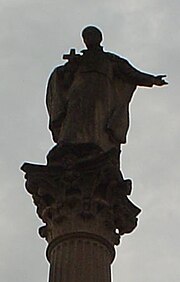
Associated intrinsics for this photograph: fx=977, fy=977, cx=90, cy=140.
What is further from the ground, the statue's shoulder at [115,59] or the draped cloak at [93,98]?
the statue's shoulder at [115,59]

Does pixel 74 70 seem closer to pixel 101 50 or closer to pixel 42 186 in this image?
pixel 101 50

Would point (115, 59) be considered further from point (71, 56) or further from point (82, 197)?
point (82, 197)

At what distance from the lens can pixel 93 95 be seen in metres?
20.5

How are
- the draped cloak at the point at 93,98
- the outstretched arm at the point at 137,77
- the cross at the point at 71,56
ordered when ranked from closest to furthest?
the draped cloak at the point at 93,98 → the cross at the point at 71,56 → the outstretched arm at the point at 137,77

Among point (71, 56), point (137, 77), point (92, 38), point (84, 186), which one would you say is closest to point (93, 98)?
point (71, 56)

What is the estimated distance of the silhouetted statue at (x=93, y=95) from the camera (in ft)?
65.1

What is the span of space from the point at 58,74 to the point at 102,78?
1.06 m

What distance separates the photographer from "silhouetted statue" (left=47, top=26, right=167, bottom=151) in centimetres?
1983

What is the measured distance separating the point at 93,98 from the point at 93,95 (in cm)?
9

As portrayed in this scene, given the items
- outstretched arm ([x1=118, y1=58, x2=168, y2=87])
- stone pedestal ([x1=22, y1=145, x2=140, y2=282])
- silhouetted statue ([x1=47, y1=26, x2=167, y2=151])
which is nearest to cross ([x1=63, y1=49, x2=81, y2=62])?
silhouetted statue ([x1=47, y1=26, x2=167, y2=151])

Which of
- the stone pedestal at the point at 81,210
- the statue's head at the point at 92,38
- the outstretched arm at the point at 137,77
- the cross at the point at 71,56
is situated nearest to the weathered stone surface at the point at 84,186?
the stone pedestal at the point at 81,210

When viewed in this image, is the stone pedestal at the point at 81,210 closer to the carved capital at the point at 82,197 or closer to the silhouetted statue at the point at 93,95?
the carved capital at the point at 82,197

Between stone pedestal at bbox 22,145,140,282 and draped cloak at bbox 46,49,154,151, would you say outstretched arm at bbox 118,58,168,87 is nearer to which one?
draped cloak at bbox 46,49,154,151

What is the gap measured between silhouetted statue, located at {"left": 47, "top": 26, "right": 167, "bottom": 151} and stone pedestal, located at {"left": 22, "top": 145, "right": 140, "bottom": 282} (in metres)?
1.06
